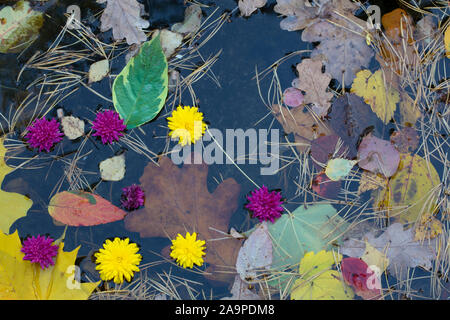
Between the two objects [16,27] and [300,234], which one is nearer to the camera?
[300,234]

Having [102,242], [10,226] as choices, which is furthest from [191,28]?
[10,226]

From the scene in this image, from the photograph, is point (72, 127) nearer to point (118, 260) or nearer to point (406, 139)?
point (118, 260)

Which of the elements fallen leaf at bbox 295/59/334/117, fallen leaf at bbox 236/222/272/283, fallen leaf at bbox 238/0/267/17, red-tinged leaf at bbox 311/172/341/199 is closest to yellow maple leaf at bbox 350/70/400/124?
fallen leaf at bbox 295/59/334/117

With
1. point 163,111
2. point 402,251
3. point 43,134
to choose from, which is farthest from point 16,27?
point 402,251

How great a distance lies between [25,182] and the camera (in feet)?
7.04

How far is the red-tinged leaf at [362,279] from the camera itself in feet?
6.75

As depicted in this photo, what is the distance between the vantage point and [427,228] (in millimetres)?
2090

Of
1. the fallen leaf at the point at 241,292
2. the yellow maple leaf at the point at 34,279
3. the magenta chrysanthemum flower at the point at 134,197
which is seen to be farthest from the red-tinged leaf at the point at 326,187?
the yellow maple leaf at the point at 34,279

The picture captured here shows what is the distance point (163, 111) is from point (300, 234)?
0.91 m

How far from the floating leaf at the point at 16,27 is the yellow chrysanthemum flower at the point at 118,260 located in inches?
43.5

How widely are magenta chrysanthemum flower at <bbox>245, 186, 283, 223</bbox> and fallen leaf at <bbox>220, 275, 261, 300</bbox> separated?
313 millimetres

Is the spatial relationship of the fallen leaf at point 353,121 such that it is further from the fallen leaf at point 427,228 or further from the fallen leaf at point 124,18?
the fallen leaf at point 124,18

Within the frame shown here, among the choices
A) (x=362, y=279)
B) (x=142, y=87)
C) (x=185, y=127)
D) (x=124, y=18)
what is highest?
(x=124, y=18)

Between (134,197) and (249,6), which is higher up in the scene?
(249,6)
